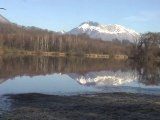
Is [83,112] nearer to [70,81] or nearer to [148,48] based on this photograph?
[70,81]

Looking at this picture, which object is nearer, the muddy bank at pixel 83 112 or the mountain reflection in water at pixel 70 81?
the muddy bank at pixel 83 112

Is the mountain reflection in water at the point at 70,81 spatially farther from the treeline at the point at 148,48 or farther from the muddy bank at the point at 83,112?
the treeline at the point at 148,48

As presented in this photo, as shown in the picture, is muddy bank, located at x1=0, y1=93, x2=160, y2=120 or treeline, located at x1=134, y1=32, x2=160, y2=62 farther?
treeline, located at x1=134, y1=32, x2=160, y2=62

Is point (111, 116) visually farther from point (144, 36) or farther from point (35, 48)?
point (35, 48)

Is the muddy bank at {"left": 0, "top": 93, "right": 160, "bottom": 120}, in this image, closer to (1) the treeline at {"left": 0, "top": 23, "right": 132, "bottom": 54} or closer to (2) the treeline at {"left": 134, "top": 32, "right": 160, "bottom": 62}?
(2) the treeline at {"left": 134, "top": 32, "right": 160, "bottom": 62}

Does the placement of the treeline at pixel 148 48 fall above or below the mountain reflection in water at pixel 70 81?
above

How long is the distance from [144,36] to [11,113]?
5226 inches

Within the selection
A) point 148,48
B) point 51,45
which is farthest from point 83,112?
point 51,45

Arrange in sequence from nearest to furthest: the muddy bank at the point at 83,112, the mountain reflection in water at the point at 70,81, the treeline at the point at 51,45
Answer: the muddy bank at the point at 83,112, the mountain reflection in water at the point at 70,81, the treeline at the point at 51,45

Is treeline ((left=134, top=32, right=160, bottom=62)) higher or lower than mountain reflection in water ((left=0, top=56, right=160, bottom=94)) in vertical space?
higher

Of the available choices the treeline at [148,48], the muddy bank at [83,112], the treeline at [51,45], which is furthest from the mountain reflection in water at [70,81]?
the treeline at [51,45]

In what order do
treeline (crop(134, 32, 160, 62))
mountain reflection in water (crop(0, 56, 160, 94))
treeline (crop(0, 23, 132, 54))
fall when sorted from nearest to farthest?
mountain reflection in water (crop(0, 56, 160, 94)), treeline (crop(134, 32, 160, 62)), treeline (crop(0, 23, 132, 54))

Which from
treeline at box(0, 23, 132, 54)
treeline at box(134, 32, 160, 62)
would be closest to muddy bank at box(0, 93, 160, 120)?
treeline at box(134, 32, 160, 62)

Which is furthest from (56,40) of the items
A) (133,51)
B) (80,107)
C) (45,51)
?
Result: (80,107)
